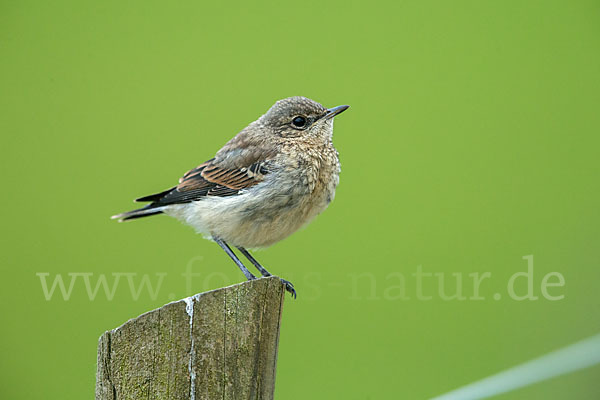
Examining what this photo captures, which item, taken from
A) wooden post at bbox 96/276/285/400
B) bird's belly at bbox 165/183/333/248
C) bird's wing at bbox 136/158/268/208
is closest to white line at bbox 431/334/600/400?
wooden post at bbox 96/276/285/400

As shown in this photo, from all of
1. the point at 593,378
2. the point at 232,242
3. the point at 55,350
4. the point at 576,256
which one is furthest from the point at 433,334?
the point at 55,350

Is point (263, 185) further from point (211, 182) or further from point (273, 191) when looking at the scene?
point (211, 182)

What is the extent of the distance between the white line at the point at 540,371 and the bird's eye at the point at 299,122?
2.63 meters

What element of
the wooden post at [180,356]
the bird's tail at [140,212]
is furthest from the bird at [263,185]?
the wooden post at [180,356]

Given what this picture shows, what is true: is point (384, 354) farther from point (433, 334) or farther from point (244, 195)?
point (244, 195)

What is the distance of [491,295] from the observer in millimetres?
5488

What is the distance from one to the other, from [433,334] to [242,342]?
3.41m

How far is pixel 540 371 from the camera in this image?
2.53m

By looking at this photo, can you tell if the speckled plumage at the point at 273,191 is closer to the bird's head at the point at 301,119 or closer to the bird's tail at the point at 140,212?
the bird's head at the point at 301,119

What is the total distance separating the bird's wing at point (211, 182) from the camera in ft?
14.9

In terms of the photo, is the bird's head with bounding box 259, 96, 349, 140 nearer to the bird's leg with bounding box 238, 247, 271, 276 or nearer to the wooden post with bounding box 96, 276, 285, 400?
the bird's leg with bounding box 238, 247, 271, 276

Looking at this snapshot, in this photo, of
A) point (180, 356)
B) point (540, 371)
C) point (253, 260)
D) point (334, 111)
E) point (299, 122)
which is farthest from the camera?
point (253, 260)

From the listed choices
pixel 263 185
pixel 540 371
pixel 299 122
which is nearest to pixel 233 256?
pixel 263 185

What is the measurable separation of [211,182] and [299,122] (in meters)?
0.82
